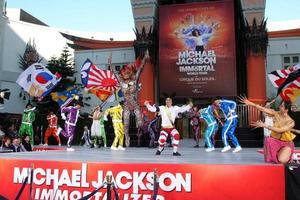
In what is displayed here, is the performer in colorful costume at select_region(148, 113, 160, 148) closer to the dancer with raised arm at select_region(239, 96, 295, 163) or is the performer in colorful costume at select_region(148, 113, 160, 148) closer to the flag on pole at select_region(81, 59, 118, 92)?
the flag on pole at select_region(81, 59, 118, 92)

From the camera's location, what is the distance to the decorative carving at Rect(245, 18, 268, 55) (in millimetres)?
19973

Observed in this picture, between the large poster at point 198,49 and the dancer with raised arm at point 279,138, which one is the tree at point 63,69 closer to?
the large poster at point 198,49

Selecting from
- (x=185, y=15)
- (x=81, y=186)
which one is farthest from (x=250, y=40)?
(x=81, y=186)

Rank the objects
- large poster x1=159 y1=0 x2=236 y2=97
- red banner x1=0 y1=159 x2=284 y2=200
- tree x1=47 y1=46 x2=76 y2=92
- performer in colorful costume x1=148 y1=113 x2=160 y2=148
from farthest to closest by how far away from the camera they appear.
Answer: tree x1=47 y1=46 x2=76 y2=92
large poster x1=159 y1=0 x2=236 y2=97
performer in colorful costume x1=148 y1=113 x2=160 y2=148
red banner x1=0 y1=159 x2=284 y2=200

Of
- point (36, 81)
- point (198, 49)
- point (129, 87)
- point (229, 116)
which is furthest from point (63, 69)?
point (229, 116)

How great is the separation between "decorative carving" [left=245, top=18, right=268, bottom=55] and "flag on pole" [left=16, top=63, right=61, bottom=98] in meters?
11.4

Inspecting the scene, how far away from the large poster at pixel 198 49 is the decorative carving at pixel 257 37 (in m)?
1.31

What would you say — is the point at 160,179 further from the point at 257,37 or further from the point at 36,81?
the point at 257,37

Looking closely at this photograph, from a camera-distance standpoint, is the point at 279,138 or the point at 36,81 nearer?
the point at 279,138

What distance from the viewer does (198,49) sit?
782 inches

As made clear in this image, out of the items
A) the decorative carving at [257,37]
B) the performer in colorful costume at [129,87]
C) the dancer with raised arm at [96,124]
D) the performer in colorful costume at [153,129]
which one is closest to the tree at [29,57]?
the dancer with raised arm at [96,124]

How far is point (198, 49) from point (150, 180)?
1510 centimetres

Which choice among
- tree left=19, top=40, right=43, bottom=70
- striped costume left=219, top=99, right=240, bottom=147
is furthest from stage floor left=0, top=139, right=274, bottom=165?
tree left=19, top=40, right=43, bottom=70

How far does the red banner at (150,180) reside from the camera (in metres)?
5.38
